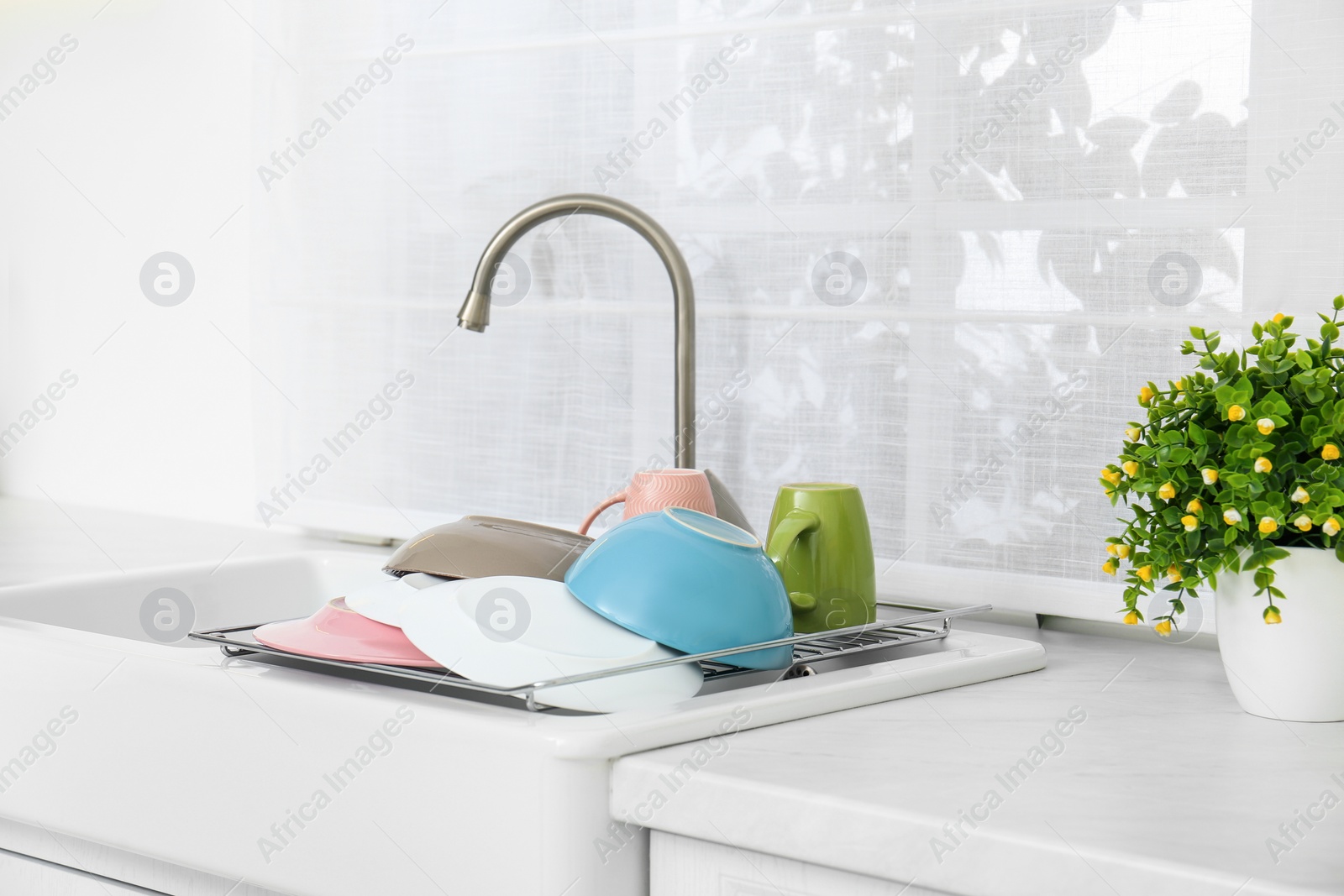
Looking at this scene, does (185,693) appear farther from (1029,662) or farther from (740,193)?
(740,193)

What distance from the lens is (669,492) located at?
1.12 meters

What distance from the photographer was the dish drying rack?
2.64ft

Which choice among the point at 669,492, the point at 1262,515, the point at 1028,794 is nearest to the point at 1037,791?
the point at 1028,794

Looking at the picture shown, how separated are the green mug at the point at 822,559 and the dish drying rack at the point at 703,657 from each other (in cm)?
2

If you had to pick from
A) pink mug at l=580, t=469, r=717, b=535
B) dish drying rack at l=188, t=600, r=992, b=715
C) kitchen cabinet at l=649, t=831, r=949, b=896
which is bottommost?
kitchen cabinet at l=649, t=831, r=949, b=896

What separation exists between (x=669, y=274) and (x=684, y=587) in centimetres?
47

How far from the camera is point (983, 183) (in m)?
1.21

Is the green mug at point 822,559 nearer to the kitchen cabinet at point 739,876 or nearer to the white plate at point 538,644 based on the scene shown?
the white plate at point 538,644

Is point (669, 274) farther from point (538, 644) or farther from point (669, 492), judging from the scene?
point (538, 644)

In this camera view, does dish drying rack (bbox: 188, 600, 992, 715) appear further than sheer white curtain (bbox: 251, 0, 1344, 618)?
No

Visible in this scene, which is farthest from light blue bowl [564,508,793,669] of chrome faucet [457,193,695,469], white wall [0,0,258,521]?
white wall [0,0,258,521]

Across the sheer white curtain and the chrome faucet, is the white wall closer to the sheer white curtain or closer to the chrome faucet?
the sheer white curtain

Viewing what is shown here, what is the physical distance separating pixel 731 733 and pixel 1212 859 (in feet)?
0.98

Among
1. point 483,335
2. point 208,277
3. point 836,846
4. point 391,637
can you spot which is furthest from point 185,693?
point 208,277
